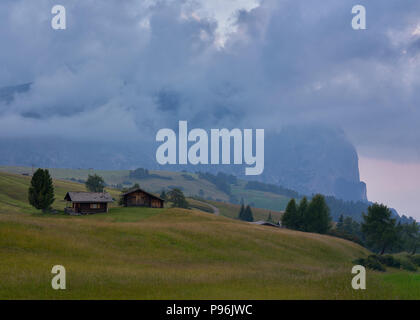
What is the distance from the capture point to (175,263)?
152 ft

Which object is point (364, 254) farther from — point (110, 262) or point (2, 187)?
point (2, 187)

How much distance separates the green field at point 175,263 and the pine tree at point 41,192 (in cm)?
1472

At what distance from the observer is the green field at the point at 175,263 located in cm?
2591

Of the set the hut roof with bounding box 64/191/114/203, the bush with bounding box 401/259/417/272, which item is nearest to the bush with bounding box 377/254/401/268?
the bush with bounding box 401/259/417/272

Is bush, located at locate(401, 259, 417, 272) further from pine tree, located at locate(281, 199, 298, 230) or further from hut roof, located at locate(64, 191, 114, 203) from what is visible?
hut roof, located at locate(64, 191, 114, 203)

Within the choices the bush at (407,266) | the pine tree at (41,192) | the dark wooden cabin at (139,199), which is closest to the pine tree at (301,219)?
the bush at (407,266)

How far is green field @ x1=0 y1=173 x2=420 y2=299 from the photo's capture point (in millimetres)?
25906

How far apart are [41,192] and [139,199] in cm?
A: 2818

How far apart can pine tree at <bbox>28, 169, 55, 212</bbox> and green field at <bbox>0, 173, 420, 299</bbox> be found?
48.3 feet

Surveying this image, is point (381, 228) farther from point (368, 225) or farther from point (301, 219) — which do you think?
point (301, 219)

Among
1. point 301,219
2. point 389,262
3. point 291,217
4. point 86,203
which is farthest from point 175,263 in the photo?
point 301,219

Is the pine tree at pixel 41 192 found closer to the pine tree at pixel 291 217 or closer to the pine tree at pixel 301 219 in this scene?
the pine tree at pixel 291 217
